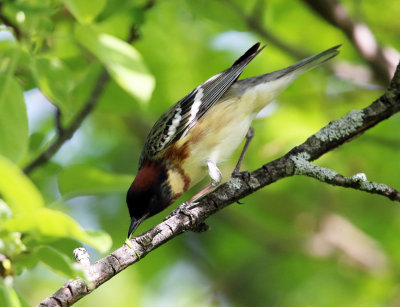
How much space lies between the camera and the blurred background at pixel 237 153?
11.8 feet

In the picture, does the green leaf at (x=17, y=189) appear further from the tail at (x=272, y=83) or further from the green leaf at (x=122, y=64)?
the tail at (x=272, y=83)

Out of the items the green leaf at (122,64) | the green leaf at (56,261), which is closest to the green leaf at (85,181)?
the green leaf at (122,64)

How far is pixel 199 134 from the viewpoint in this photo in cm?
490

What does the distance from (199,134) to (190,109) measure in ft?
0.80

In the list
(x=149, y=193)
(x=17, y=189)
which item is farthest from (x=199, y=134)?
(x=17, y=189)

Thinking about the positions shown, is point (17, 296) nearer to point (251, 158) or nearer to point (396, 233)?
point (251, 158)

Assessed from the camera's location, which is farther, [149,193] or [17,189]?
[149,193]

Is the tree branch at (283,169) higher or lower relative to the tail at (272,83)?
lower

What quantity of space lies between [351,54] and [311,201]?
1774mm

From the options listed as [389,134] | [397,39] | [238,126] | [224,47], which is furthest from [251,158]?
[397,39]

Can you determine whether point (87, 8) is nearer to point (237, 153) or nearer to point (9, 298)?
point (9, 298)

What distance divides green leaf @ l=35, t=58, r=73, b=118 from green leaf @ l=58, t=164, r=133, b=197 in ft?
1.63

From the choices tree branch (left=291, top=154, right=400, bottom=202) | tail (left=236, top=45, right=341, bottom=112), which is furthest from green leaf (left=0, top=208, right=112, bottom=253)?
tail (left=236, top=45, right=341, bottom=112)

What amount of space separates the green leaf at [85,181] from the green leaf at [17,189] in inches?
38.9
